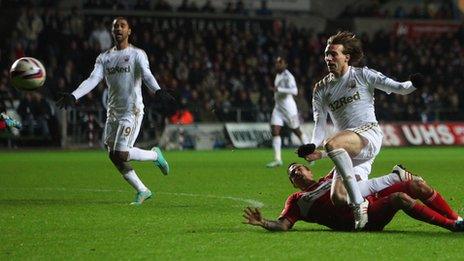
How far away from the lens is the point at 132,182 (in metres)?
14.1

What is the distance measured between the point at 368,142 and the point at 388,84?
2.14ft

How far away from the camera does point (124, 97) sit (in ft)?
46.5

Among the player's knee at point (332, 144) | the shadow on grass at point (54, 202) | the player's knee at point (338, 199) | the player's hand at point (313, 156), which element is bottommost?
the shadow on grass at point (54, 202)

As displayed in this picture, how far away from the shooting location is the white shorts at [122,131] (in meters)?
14.1

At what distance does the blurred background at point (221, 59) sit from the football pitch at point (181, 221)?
10.2 m

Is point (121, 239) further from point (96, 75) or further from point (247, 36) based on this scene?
point (247, 36)

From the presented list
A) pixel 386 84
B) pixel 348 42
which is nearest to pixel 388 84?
A: pixel 386 84

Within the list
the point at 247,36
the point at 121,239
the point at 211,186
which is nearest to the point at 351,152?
the point at 121,239

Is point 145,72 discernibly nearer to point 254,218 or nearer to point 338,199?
point 254,218

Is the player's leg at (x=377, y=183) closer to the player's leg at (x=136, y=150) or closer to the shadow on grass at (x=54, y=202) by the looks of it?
the player's leg at (x=136, y=150)

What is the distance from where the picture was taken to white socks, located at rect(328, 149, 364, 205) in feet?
32.3

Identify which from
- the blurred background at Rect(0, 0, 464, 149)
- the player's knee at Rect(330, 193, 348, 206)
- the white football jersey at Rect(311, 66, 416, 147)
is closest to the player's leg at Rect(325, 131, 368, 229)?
the player's knee at Rect(330, 193, 348, 206)

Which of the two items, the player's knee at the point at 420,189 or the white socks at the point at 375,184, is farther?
the white socks at the point at 375,184

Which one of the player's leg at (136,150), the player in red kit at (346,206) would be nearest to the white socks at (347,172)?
the player in red kit at (346,206)
